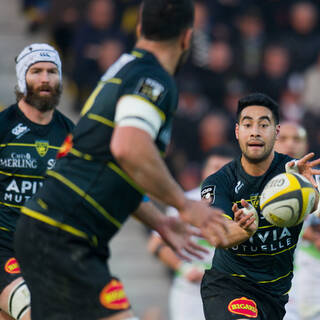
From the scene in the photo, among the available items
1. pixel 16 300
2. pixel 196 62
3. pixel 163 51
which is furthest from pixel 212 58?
pixel 163 51

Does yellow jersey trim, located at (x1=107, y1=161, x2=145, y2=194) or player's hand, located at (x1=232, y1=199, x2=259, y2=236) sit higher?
player's hand, located at (x1=232, y1=199, x2=259, y2=236)

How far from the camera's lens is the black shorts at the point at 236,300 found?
20.5 ft

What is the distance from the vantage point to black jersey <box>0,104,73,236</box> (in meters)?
6.53

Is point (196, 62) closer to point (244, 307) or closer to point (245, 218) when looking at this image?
point (244, 307)

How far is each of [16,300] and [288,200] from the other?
2162 millimetres

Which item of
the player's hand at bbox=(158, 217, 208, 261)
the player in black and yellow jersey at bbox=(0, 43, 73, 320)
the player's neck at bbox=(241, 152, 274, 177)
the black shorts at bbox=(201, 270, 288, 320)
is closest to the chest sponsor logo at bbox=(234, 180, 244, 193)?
the player's neck at bbox=(241, 152, 274, 177)

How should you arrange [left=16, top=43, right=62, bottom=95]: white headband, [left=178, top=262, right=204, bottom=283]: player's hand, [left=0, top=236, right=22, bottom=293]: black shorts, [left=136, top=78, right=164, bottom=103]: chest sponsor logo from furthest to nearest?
[left=178, top=262, right=204, bottom=283]: player's hand < [left=16, top=43, right=62, bottom=95]: white headband < [left=0, top=236, right=22, bottom=293]: black shorts < [left=136, top=78, right=164, bottom=103]: chest sponsor logo

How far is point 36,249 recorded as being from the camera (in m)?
4.66

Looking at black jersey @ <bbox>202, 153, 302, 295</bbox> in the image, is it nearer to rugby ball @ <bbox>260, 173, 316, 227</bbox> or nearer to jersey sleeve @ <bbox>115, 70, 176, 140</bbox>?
rugby ball @ <bbox>260, 173, 316, 227</bbox>

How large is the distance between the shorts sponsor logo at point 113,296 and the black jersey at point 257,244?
173 cm

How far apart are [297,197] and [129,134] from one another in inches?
73.6

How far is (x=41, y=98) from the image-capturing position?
266 inches

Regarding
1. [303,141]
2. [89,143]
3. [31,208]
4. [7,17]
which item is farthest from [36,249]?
[7,17]

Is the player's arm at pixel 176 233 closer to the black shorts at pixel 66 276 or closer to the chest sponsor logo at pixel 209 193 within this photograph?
the black shorts at pixel 66 276
